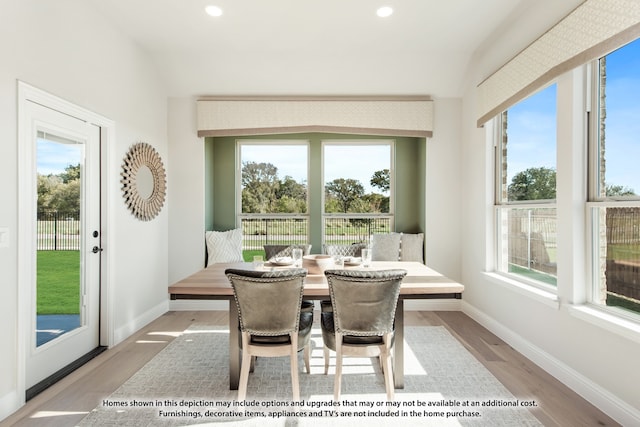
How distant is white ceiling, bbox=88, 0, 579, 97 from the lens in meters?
3.03

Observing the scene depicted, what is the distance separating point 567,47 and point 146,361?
394cm

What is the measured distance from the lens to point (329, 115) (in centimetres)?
432

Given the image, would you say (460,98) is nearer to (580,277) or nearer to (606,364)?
(580,277)

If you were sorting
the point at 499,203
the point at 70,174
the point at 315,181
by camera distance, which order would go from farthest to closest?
the point at 315,181 < the point at 499,203 < the point at 70,174

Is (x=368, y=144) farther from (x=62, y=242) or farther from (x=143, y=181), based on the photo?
(x=62, y=242)

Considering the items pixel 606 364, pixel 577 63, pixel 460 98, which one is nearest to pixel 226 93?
pixel 460 98

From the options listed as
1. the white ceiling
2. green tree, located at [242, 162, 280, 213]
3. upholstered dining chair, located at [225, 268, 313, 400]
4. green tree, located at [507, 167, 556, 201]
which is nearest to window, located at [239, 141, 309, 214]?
green tree, located at [242, 162, 280, 213]

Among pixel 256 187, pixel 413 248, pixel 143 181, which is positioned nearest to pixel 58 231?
pixel 143 181

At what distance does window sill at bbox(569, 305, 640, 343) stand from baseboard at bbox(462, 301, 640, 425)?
40 cm

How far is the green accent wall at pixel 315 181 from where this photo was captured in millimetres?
4797

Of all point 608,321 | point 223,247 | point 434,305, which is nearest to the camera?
point 608,321

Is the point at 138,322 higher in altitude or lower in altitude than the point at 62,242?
lower

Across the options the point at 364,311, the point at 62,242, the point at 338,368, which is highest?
the point at 62,242

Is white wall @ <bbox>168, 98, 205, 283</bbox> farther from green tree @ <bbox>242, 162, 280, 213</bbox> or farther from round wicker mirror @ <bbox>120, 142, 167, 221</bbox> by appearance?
green tree @ <bbox>242, 162, 280, 213</bbox>
